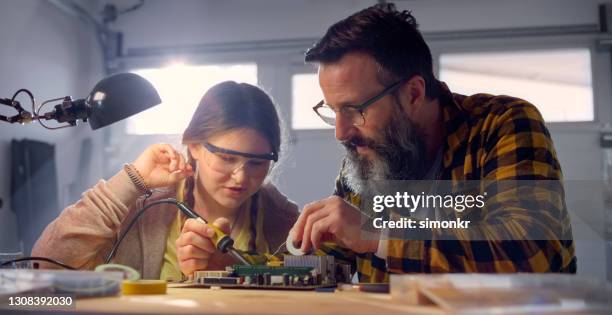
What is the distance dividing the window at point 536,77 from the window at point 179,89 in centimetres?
52

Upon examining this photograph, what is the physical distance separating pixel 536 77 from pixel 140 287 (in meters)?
1.13

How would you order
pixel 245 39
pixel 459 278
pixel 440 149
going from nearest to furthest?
1. pixel 459 278
2. pixel 440 149
3. pixel 245 39

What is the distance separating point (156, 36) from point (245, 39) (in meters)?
0.24

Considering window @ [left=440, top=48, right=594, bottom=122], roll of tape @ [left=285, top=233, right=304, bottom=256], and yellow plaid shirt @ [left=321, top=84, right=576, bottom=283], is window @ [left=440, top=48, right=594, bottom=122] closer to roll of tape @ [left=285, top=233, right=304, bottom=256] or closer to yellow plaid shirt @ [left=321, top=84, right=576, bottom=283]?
yellow plaid shirt @ [left=321, top=84, right=576, bottom=283]

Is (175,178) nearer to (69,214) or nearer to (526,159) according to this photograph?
(69,214)

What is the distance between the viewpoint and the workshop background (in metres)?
1.41

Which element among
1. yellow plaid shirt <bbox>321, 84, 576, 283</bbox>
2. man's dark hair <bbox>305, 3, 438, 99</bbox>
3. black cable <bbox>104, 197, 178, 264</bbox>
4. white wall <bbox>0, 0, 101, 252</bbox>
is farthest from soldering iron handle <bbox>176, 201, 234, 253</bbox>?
white wall <bbox>0, 0, 101, 252</bbox>

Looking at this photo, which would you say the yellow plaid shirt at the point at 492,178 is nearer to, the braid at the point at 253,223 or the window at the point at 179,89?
the braid at the point at 253,223

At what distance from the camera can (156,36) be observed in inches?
62.0

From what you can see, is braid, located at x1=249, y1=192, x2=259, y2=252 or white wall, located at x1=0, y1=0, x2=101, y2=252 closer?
braid, located at x1=249, y1=192, x2=259, y2=252

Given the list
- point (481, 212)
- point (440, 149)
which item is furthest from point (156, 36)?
point (481, 212)
